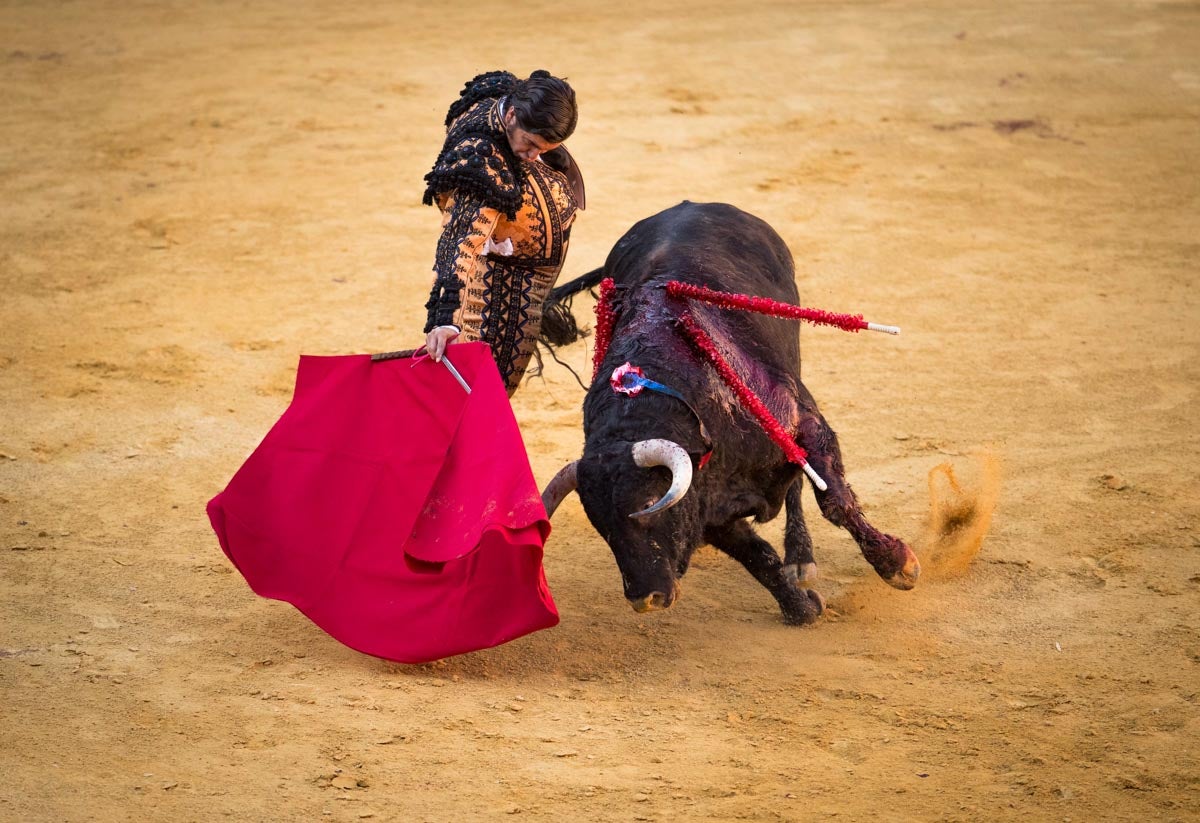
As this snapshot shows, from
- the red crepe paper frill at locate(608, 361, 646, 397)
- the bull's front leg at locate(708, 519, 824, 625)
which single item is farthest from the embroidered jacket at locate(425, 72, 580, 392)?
the bull's front leg at locate(708, 519, 824, 625)

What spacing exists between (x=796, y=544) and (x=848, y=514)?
17.9 inches

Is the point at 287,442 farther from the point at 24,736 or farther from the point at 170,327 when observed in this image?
the point at 170,327

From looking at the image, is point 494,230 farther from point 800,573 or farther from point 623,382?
point 800,573

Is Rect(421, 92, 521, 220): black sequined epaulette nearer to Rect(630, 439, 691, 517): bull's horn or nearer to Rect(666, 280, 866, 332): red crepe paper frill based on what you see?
Rect(666, 280, 866, 332): red crepe paper frill

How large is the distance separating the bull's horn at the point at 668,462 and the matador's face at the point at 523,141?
0.92 meters

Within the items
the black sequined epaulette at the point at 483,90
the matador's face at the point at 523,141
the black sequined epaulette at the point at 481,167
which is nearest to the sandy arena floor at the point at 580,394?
the black sequined epaulette at the point at 481,167

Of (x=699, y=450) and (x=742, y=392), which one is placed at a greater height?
(x=742, y=392)

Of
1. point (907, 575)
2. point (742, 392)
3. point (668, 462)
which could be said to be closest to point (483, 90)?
point (742, 392)

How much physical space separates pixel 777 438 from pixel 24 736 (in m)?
2.10

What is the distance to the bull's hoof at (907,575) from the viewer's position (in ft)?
13.1

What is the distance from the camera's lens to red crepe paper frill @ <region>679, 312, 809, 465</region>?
3836 millimetres

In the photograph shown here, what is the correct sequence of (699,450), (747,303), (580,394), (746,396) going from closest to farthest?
1. (699,450)
2. (746,396)
3. (747,303)
4. (580,394)

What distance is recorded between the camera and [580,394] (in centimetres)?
595

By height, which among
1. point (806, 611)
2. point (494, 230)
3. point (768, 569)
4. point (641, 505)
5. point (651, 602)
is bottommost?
point (806, 611)
